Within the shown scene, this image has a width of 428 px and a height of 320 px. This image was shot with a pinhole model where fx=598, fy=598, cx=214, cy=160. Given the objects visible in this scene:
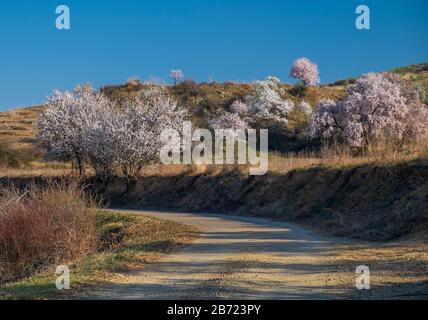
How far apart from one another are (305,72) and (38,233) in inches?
2833

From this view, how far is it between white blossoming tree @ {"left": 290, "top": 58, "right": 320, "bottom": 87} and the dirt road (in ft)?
225

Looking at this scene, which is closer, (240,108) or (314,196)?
(314,196)

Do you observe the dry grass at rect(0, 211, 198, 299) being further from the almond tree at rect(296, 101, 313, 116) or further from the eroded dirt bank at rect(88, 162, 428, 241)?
the almond tree at rect(296, 101, 313, 116)

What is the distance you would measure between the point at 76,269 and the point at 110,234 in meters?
11.4

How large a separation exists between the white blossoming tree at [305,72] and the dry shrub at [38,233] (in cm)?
7035

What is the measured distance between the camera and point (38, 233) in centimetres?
1811

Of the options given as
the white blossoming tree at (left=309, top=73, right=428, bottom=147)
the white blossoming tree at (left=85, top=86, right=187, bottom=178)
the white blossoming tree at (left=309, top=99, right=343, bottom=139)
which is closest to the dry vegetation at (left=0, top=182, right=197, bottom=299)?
the white blossoming tree at (left=309, top=73, right=428, bottom=147)

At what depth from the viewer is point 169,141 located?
43.5 meters

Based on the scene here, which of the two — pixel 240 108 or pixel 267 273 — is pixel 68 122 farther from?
pixel 267 273

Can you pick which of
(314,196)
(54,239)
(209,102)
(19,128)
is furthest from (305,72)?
(54,239)

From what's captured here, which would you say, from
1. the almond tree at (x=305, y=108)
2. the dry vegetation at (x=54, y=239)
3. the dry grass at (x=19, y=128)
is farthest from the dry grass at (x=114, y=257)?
the almond tree at (x=305, y=108)

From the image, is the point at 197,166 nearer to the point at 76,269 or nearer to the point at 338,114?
the point at 338,114
